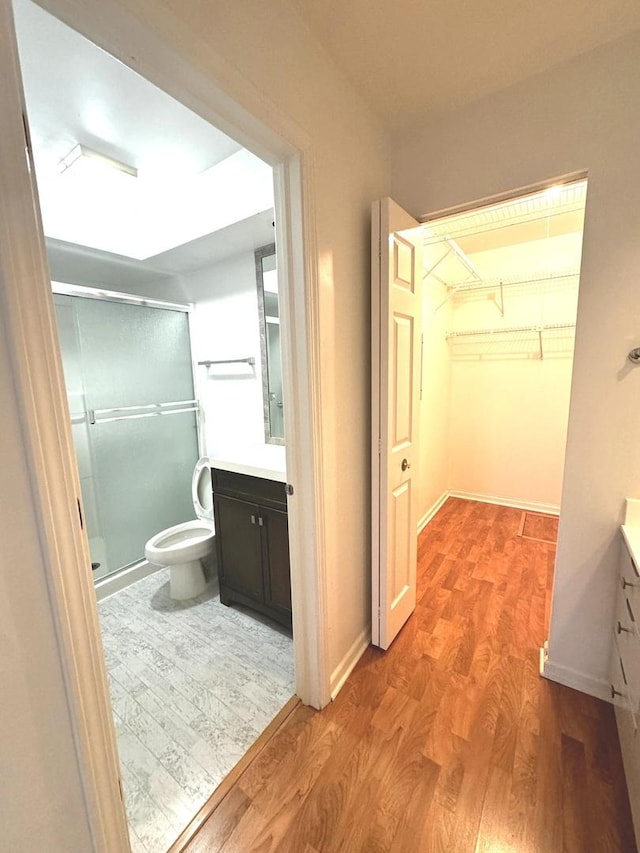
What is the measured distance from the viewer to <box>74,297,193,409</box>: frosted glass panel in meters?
2.39

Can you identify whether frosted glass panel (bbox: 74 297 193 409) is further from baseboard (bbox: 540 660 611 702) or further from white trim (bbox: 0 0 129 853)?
baseboard (bbox: 540 660 611 702)

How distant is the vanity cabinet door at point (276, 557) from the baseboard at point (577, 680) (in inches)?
49.2

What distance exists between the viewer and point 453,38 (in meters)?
1.20

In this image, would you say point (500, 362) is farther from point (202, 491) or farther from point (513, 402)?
point (202, 491)

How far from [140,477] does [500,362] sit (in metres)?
3.45

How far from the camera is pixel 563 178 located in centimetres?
137

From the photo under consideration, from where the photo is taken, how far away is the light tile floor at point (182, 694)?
117 centimetres

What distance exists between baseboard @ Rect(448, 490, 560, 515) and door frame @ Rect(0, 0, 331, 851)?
3.35m

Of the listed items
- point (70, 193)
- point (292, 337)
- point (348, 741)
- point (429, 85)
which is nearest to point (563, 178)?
point (429, 85)

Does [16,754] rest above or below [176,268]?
below

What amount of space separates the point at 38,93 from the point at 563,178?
2040mm

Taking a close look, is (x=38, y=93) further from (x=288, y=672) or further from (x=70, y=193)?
(x=288, y=672)

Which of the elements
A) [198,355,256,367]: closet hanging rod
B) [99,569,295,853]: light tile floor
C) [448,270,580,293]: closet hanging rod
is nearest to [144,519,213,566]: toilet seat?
[99,569,295,853]: light tile floor

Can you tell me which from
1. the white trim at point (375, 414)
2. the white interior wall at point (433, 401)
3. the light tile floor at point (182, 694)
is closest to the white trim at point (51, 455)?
the light tile floor at point (182, 694)
